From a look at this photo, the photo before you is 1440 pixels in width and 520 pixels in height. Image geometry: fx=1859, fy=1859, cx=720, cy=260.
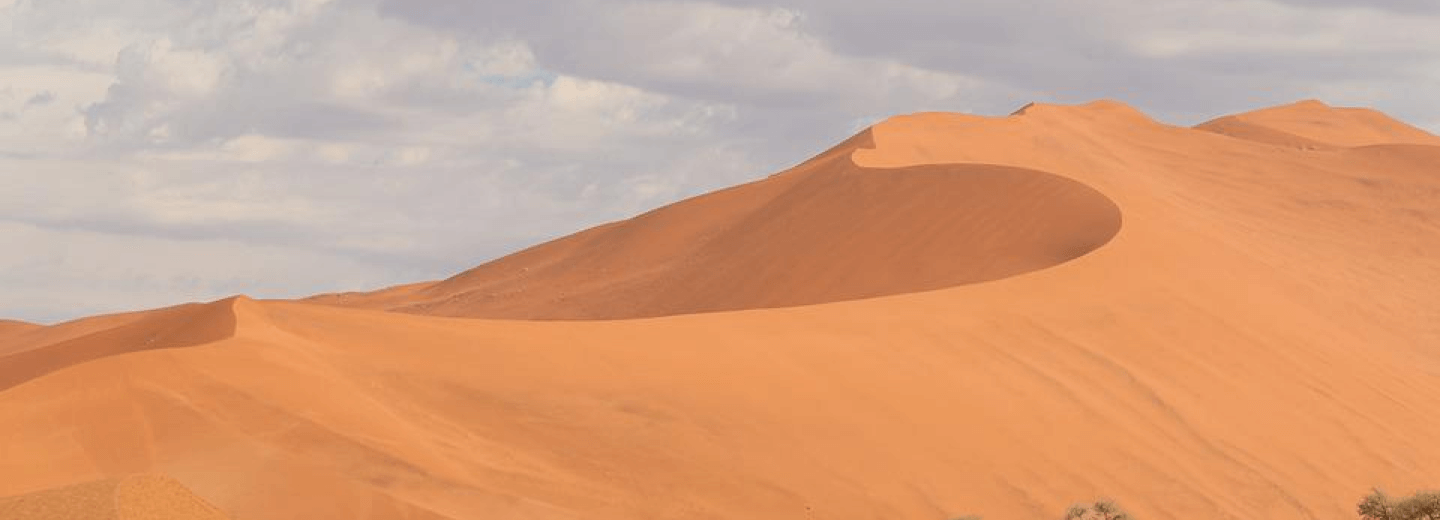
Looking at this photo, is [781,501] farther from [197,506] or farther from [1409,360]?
[1409,360]

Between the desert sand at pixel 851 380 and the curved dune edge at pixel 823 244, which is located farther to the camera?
the curved dune edge at pixel 823 244

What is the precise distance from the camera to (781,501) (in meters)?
17.5

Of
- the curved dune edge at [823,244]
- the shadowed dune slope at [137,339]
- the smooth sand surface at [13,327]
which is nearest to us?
the shadowed dune slope at [137,339]

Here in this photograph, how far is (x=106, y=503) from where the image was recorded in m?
12.2

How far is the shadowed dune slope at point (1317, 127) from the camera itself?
52.0 m

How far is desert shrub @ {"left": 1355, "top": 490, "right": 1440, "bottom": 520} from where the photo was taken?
1781cm

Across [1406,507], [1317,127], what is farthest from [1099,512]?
[1317,127]

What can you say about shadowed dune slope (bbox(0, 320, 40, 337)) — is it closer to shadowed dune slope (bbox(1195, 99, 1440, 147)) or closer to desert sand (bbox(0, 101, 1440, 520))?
desert sand (bbox(0, 101, 1440, 520))

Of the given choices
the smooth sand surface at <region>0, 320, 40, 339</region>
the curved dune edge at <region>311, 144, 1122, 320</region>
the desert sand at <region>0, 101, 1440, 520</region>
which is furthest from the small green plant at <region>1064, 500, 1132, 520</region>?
the smooth sand surface at <region>0, 320, 40, 339</region>

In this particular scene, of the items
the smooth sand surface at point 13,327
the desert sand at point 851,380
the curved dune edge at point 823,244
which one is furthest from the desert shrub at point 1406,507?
the smooth sand surface at point 13,327

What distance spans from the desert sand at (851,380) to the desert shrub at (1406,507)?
2233 millimetres

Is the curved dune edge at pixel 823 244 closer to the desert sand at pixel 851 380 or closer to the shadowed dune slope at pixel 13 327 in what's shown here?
the desert sand at pixel 851 380

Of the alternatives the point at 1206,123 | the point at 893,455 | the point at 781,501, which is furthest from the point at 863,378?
the point at 1206,123

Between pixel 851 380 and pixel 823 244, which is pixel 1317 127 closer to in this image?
pixel 823 244
